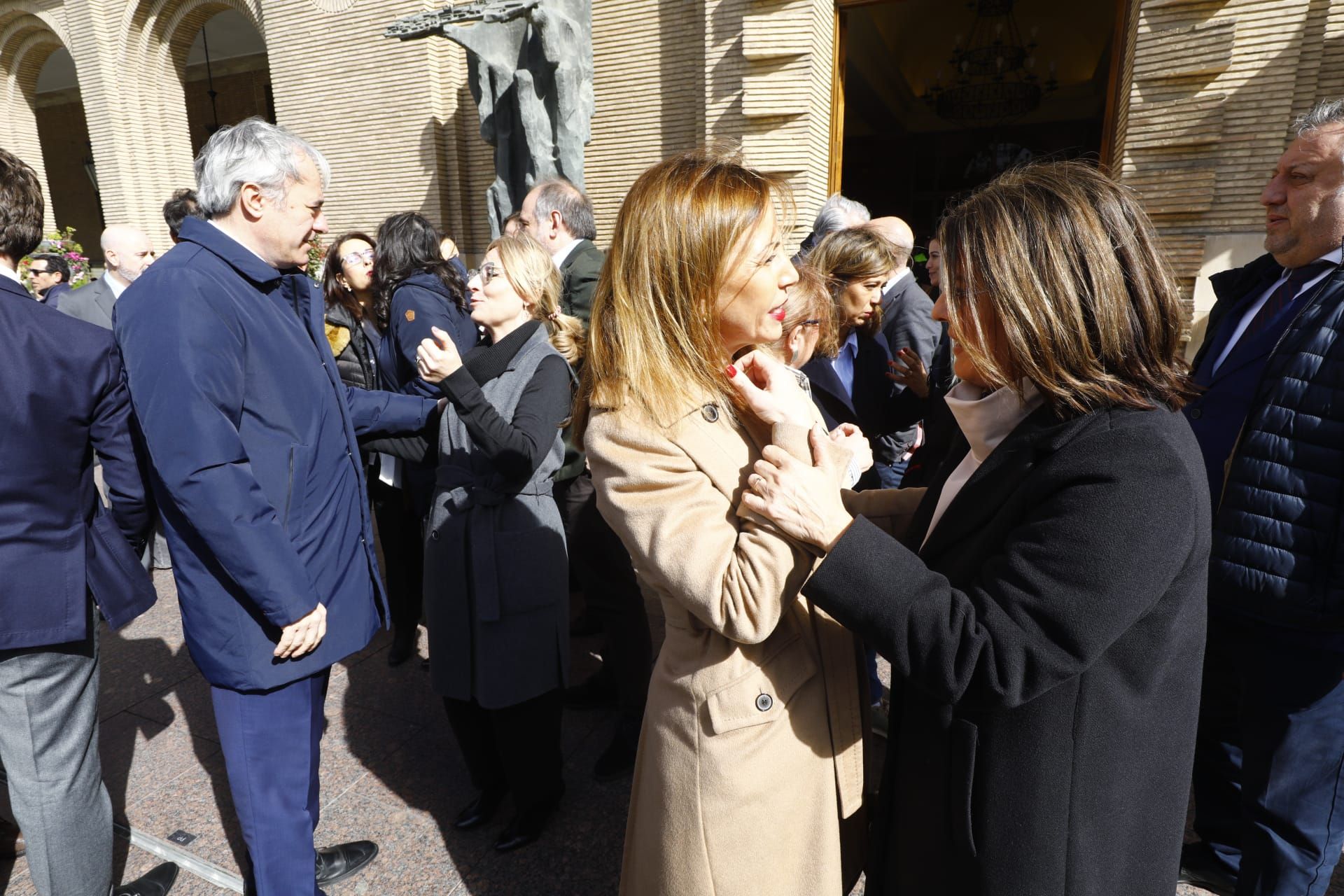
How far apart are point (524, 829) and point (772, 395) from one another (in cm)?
194

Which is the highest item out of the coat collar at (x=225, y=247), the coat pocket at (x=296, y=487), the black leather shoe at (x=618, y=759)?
the coat collar at (x=225, y=247)

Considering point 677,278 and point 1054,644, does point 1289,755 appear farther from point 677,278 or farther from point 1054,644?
point 677,278

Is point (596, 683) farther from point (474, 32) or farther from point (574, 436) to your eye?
point (474, 32)

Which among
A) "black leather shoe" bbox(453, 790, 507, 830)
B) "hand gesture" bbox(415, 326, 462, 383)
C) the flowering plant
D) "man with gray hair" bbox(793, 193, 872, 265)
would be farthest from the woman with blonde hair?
the flowering plant

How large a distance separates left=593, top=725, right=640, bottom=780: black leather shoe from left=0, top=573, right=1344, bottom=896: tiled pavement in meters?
0.04

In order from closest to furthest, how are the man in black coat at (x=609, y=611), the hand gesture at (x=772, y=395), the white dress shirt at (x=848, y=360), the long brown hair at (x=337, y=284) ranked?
the hand gesture at (x=772, y=395) → the man in black coat at (x=609, y=611) → the white dress shirt at (x=848, y=360) → the long brown hair at (x=337, y=284)

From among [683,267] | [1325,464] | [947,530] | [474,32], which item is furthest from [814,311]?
[474,32]

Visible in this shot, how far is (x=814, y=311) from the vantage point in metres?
2.35

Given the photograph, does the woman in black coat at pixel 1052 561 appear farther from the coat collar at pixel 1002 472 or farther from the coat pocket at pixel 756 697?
the coat pocket at pixel 756 697

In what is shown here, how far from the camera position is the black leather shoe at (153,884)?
93.6 inches

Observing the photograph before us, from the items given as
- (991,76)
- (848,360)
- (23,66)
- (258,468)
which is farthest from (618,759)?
(23,66)

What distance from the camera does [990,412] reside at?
4.32 ft

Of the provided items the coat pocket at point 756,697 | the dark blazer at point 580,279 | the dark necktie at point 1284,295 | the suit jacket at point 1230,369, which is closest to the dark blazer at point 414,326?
the dark blazer at point 580,279

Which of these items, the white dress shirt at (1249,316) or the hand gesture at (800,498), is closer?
the hand gesture at (800,498)
